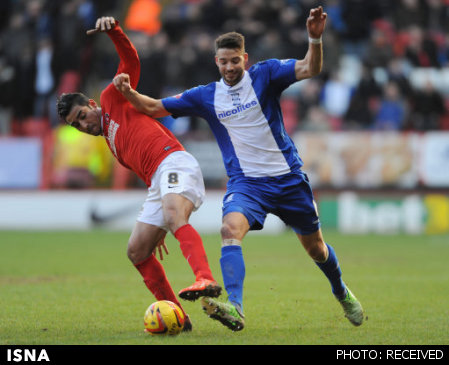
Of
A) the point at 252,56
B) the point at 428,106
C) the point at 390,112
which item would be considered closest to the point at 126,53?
the point at 390,112

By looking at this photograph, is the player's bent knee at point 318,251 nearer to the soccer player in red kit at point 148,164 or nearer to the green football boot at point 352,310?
the green football boot at point 352,310

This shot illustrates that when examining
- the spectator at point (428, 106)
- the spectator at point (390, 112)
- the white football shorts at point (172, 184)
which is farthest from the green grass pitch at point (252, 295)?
the spectator at point (428, 106)

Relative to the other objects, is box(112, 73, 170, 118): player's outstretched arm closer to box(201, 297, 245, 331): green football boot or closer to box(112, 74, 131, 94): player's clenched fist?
box(112, 74, 131, 94): player's clenched fist

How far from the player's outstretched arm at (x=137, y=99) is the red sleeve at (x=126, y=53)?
0.18 meters

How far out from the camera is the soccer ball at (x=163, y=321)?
601 centimetres

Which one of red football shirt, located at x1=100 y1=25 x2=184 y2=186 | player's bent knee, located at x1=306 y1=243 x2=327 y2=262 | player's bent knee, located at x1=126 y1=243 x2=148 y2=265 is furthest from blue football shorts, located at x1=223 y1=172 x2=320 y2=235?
player's bent knee, located at x1=126 y1=243 x2=148 y2=265

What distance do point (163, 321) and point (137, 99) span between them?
→ 72.7 inches

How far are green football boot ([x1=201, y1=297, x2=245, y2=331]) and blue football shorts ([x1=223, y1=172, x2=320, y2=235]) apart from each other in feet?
2.73

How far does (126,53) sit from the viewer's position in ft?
22.1

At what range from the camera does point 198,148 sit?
17.8m

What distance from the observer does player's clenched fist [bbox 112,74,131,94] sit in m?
6.46

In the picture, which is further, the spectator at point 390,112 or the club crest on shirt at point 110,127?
the spectator at point 390,112

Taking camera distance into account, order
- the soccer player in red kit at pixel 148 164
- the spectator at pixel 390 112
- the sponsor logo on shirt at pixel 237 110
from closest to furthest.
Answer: the soccer player in red kit at pixel 148 164 → the sponsor logo on shirt at pixel 237 110 → the spectator at pixel 390 112

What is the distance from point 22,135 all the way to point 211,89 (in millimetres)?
12814
